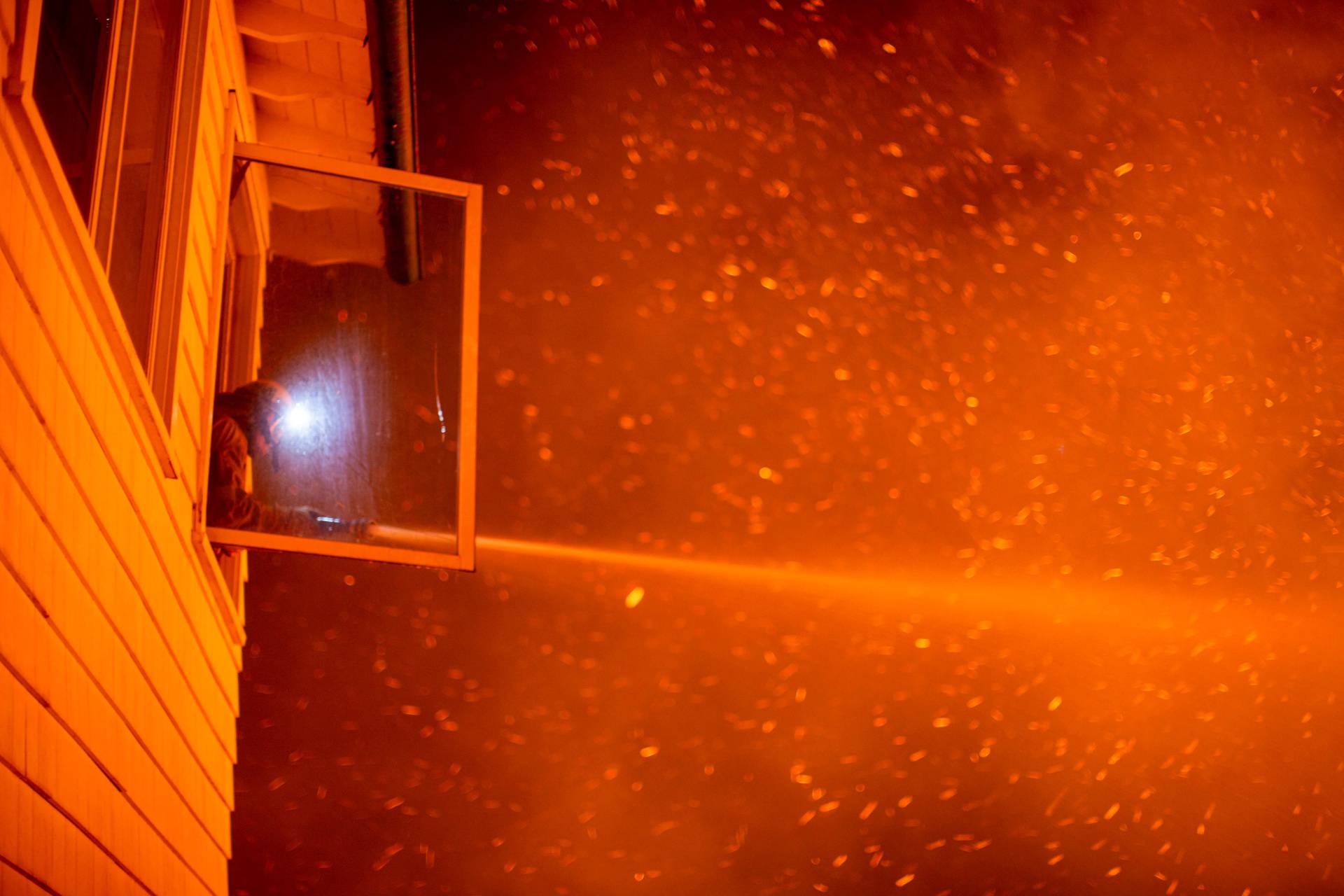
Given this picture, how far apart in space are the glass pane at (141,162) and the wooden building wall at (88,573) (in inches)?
6.9

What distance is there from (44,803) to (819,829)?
7.69 m

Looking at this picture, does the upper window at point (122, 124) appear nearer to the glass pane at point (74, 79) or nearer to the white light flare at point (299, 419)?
the glass pane at point (74, 79)

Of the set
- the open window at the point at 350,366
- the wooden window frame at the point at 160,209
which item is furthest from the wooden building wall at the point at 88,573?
the open window at the point at 350,366

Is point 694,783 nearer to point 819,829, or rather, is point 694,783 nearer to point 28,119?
point 819,829

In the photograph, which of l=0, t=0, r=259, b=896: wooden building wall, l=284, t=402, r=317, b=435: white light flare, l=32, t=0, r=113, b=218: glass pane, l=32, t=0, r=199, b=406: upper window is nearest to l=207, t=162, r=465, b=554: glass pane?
l=284, t=402, r=317, b=435: white light flare

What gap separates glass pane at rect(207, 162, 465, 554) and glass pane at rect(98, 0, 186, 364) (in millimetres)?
441

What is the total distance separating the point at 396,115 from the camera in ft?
12.4

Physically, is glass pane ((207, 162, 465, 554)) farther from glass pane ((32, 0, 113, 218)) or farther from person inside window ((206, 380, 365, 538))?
glass pane ((32, 0, 113, 218))

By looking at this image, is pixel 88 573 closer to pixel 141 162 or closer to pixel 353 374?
pixel 141 162

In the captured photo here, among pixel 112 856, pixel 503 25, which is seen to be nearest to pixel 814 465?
pixel 503 25

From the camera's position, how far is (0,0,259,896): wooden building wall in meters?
1.63

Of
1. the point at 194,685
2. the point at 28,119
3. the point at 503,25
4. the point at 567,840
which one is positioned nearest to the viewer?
the point at 28,119

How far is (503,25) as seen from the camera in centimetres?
768

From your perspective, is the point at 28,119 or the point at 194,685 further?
the point at 194,685
